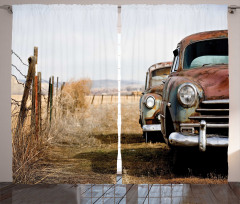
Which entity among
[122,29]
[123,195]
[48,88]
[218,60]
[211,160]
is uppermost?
[122,29]

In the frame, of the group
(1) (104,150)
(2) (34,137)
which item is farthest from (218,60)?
(2) (34,137)

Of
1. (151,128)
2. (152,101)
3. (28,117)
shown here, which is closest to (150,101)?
(152,101)

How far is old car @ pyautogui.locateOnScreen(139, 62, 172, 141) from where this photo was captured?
11.9ft

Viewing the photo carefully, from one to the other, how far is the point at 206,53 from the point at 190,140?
2.82ft

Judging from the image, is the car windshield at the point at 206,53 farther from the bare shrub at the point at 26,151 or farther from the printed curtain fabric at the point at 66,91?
the bare shrub at the point at 26,151

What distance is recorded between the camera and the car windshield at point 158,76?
3.73m

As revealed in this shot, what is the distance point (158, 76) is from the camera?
3.76m

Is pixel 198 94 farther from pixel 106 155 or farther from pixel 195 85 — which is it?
pixel 106 155

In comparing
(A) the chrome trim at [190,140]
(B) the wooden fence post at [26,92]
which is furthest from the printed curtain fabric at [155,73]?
(B) the wooden fence post at [26,92]

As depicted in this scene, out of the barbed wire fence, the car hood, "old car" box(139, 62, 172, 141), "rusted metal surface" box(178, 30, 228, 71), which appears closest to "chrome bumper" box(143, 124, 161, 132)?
"old car" box(139, 62, 172, 141)

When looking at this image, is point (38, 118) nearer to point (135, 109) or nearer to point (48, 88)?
point (48, 88)

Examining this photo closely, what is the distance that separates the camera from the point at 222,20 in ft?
12.3

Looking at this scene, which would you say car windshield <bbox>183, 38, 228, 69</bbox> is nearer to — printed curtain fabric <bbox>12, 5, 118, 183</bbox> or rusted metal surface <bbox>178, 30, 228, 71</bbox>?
rusted metal surface <bbox>178, 30, 228, 71</bbox>

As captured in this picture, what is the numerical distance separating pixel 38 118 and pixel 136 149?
1.07 meters
